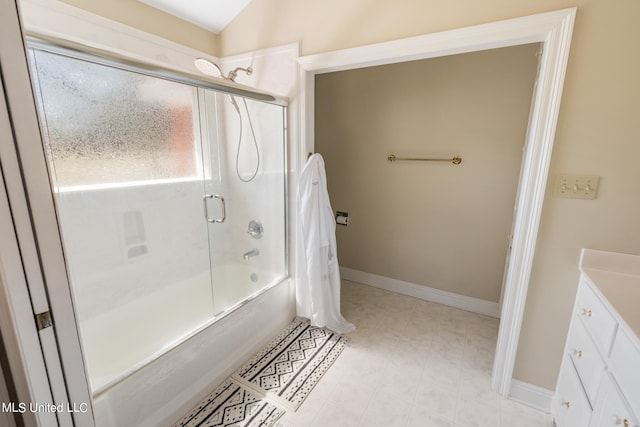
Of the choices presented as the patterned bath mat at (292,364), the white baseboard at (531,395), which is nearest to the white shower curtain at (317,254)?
the patterned bath mat at (292,364)

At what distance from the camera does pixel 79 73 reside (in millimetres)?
1424

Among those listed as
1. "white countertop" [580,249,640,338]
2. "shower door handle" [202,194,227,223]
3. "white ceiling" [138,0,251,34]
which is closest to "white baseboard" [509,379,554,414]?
"white countertop" [580,249,640,338]

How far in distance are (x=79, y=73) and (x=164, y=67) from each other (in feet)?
1.47

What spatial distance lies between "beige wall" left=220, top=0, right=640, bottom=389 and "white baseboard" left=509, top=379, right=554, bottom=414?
0.13ft

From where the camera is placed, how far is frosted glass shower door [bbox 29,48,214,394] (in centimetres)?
145

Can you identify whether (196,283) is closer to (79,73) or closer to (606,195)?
(79,73)

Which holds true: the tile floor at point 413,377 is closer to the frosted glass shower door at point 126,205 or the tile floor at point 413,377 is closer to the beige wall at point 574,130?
the beige wall at point 574,130

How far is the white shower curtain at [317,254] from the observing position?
2.04 meters

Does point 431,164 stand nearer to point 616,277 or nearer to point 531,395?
point 616,277

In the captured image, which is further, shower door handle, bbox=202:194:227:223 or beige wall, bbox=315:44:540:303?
shower door handle, bbox=202:194:227:223

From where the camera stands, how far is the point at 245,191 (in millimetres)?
2459

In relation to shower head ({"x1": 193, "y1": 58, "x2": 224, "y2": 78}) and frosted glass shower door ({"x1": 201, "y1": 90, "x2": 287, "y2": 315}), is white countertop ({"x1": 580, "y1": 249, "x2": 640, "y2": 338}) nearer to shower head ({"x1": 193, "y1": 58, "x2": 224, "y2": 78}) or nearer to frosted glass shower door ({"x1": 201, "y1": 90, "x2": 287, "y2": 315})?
frosted glass shower door ({"x1": 201, "y1": 90, "x2": 287, "y2": 315})

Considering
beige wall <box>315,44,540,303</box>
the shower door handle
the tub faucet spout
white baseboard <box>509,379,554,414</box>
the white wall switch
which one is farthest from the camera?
the tub faucet spout

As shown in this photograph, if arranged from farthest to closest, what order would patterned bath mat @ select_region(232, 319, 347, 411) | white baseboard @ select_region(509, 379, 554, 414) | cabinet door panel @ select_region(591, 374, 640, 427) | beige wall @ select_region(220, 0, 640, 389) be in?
patterned bath mat @ select_region(232, 319, 347, 411) < white baseboard @ select_region(509, 379, 554, 414) < beige wall @ select_region(220, 0, 640, 389) < cabinet door panel @ select_region(591, 374, 640, 427)
